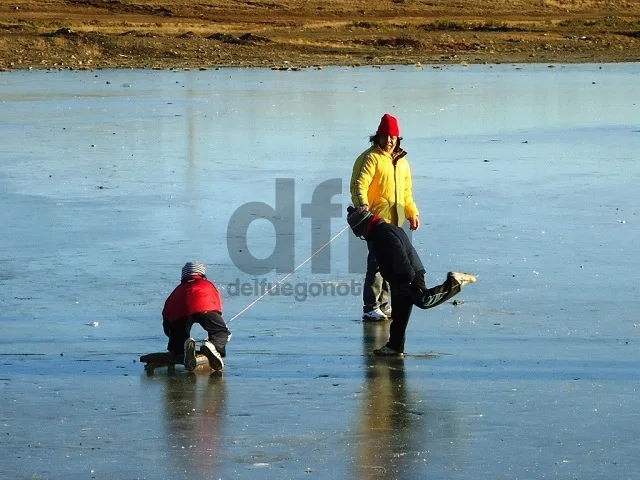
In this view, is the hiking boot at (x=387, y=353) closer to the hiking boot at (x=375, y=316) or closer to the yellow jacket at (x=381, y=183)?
the hiking boot at (x=375, y=316)

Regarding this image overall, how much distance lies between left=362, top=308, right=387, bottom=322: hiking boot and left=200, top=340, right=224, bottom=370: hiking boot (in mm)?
1674

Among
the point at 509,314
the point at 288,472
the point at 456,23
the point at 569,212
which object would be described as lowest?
the point at 288,472

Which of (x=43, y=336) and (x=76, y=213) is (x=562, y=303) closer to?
(x=43, y=336)

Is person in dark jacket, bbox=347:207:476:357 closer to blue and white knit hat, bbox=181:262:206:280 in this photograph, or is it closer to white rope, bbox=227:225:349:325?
blue and white knit hat, bbox=181:262:206:280

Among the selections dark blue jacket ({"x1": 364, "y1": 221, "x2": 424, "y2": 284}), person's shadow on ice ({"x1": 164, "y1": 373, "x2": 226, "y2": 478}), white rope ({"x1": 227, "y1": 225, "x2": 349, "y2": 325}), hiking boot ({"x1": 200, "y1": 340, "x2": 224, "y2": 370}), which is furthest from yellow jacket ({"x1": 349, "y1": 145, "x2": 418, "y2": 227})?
person's shadow on ice ({"x1": 164, "y1": 373, "x2": 226, "y2": 478})

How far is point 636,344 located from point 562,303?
3.79ft

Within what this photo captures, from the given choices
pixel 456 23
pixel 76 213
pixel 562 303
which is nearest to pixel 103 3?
pixel 456 23

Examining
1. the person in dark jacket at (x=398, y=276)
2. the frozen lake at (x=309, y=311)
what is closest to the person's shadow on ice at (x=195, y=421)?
the frozen lake at (x=309, y=311)

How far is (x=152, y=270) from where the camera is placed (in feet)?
34.4

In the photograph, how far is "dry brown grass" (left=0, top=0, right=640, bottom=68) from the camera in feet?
144

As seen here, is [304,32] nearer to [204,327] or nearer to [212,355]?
[204,327]

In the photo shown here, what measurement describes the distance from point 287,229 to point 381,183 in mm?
3544

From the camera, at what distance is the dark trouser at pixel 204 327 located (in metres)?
7.79

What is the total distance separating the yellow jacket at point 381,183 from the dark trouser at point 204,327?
1.48 m
